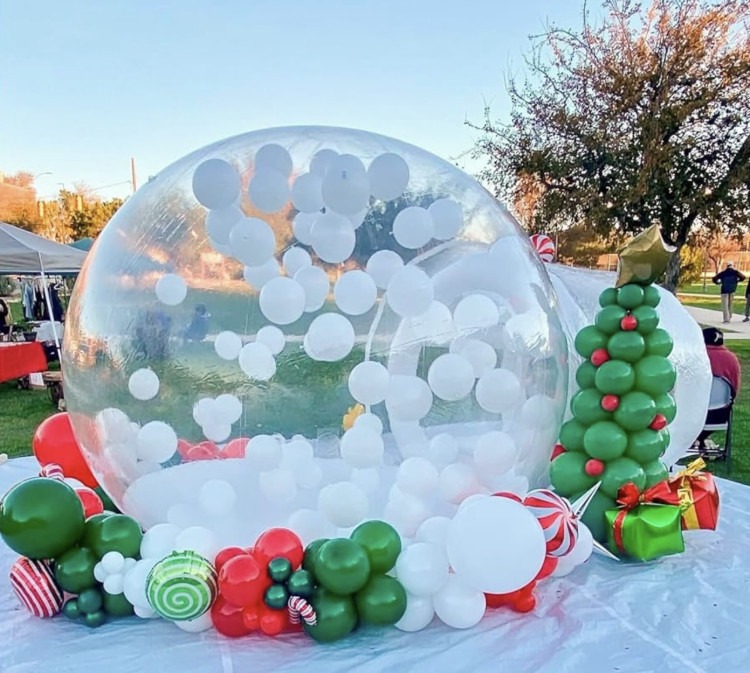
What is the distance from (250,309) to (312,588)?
1.04 meters

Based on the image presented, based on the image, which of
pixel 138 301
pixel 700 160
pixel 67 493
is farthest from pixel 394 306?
pixel 700 160

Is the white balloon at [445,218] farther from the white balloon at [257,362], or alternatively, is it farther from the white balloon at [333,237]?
the white balloon at [257,362]

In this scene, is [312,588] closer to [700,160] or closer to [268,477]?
[268,477]

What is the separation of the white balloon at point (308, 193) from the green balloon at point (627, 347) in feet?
4.48

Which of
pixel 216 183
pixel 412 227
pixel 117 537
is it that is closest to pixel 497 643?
pixel 117 537

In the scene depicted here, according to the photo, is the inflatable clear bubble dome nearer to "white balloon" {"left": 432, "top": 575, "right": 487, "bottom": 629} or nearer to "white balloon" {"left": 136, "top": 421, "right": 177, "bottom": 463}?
"white balloon" {"left": 136, "top": 421, "right": 177, "bottom": 463}

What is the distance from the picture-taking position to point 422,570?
90.3 inches

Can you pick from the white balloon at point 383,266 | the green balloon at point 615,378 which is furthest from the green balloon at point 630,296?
the white balloon at point 383,266

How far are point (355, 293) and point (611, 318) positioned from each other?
3.80 feet

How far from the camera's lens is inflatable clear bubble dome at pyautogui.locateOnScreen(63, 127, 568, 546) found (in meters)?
2.56

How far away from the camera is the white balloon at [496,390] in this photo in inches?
103

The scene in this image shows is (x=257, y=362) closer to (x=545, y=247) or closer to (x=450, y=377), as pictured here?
(x=450, y=377)

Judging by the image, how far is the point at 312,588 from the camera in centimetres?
228

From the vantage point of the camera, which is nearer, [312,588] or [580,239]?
[312,588]
